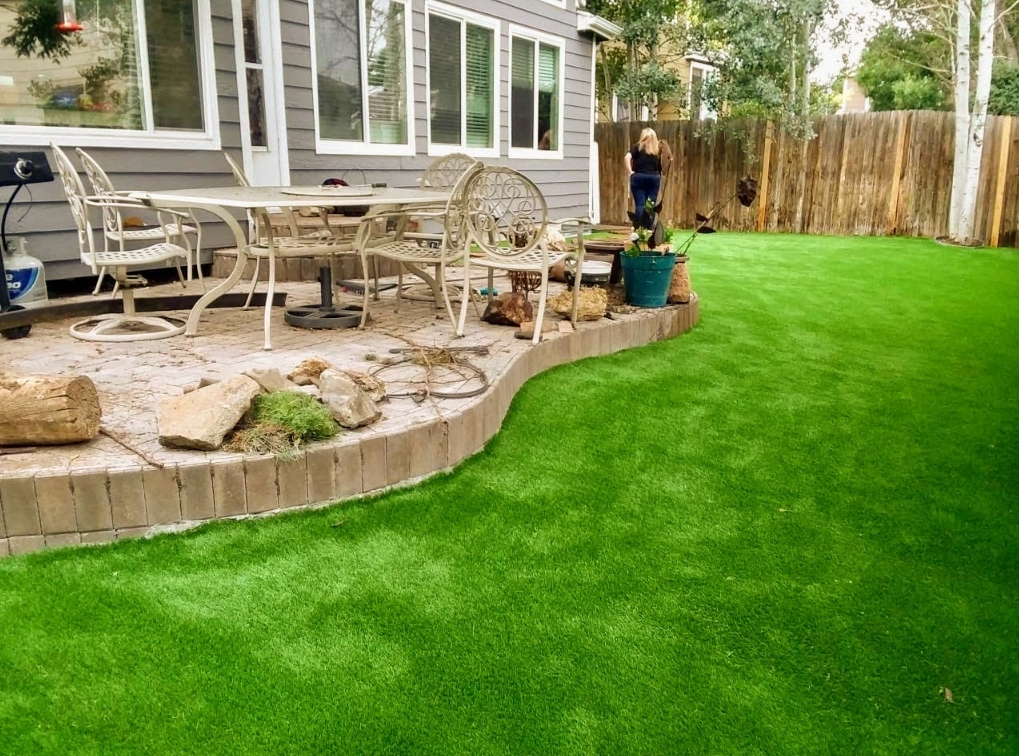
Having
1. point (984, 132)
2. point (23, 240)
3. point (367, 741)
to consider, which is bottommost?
point (367, 741)

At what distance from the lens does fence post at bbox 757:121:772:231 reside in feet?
39.5

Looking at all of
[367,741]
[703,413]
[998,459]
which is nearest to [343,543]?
[367,741]

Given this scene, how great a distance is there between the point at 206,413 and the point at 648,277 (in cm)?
320

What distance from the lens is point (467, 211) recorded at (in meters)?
3.95

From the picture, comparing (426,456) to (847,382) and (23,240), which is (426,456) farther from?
(23,240)

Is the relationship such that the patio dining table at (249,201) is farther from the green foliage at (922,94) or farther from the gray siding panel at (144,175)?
the green foliage at (922,94)

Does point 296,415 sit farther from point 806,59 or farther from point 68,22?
point 806,59

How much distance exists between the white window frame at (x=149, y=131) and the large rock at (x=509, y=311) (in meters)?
2.53

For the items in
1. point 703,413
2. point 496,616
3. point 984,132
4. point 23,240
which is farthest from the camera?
point 984,132

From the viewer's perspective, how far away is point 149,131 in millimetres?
5105

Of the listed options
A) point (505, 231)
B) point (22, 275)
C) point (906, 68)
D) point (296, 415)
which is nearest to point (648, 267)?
point (505, 231)

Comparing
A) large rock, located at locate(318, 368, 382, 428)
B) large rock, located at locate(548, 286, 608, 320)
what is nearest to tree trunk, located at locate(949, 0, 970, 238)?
large rock, located at locate(548, 286, 608, 320)

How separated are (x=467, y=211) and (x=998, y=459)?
102 inches

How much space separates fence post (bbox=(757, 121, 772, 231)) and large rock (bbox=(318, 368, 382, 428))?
10728 millimetres
